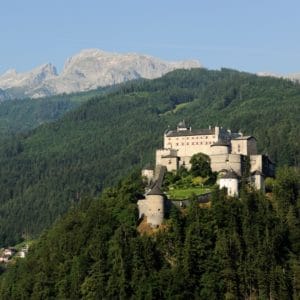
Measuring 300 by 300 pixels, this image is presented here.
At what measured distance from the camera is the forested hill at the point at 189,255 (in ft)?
327

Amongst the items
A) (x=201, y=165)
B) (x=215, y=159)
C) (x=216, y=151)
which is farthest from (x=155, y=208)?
(x=216, y=151)

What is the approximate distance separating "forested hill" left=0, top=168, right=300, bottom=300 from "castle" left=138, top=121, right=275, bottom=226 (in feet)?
8.51

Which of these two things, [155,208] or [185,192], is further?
[185,192]

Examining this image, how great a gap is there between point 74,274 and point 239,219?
2311cm

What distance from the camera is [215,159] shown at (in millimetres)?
122625

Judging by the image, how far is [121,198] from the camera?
11738 centimetres

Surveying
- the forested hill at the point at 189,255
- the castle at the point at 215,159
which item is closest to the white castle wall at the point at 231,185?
the castle at the point at 215,159

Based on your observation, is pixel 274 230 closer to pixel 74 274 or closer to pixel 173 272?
pixel 173 272

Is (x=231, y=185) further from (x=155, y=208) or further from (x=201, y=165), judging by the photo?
(x=155, y=208)

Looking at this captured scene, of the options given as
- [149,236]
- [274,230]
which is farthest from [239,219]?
[149,236]

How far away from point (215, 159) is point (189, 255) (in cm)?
2584

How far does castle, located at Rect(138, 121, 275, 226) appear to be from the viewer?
10988 cm

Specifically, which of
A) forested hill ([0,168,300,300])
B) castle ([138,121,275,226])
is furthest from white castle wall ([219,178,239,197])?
forested hill ([0,168,300,300])

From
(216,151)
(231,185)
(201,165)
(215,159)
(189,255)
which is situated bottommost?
(189,255)
